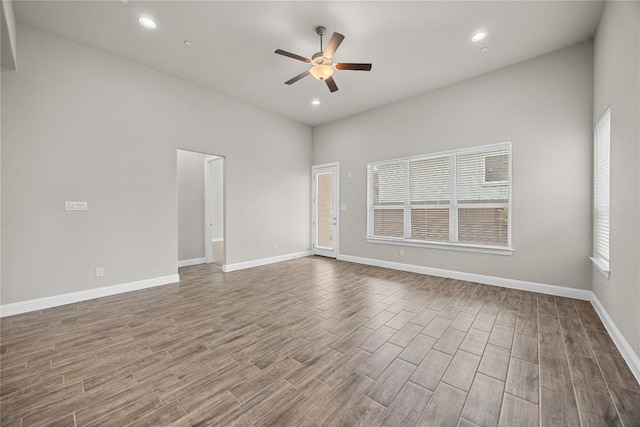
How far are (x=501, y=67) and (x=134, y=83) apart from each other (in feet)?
19.4

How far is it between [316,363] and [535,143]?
4.40 meters

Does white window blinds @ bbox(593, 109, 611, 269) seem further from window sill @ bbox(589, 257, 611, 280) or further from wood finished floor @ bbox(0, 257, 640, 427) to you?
wood finished floor @ bbox(0, 257, 640, 427)

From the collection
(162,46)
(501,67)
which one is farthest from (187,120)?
(501,67)

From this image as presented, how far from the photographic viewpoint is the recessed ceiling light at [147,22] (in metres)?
3.06

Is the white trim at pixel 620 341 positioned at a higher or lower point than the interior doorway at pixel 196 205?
lower

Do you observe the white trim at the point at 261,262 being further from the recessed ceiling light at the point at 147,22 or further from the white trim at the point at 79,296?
the recessed ceiling light at the point at 147,22

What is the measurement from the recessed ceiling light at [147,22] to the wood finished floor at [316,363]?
11.9 feet

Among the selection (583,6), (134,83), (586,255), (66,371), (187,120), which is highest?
(583,6)

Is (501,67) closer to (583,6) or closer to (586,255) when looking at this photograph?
(583,6)

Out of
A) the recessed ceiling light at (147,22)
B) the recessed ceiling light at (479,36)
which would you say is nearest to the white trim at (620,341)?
the recessed ceiling light at (479,36)

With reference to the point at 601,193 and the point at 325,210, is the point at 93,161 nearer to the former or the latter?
the point at 325,210

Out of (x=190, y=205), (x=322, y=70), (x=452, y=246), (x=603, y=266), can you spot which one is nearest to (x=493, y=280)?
(x=452, y=246)

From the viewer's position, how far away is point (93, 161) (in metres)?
3.63

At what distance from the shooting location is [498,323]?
9.33 feet
